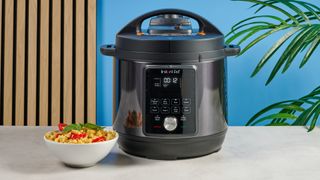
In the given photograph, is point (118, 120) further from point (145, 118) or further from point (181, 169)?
point (181, 169)

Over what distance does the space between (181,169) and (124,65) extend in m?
0.25

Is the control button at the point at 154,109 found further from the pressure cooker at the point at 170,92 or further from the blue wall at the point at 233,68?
the blue wall at the point at 233,68

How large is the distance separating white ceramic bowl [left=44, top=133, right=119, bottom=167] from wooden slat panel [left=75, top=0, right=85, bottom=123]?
7.53 ft

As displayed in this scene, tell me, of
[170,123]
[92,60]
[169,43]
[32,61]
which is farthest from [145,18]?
[32,61]

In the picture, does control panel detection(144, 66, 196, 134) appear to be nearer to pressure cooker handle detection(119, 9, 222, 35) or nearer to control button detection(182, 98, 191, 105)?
control button detection(182, 98, 191, 105)

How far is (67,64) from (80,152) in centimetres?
237

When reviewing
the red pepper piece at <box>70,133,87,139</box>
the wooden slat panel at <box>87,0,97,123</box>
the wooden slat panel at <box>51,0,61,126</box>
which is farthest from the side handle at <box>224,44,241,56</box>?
the wooden slat panel at <box>51,0,61,126</box>

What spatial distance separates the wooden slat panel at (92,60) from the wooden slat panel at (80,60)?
48 mm

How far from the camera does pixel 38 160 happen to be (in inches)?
46.3

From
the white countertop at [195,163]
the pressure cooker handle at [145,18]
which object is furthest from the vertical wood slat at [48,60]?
the pressure cooker handle at [145,18]

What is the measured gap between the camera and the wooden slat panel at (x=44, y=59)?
3.36 meters

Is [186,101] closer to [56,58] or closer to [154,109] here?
[154,109]

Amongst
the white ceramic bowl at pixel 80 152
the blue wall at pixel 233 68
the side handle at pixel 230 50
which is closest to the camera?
the white ceramic bowl at pixel 80 152

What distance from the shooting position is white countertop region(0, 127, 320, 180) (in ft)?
3.54
